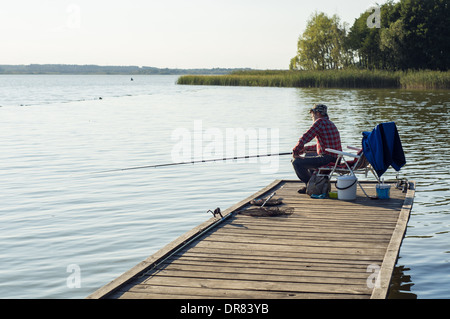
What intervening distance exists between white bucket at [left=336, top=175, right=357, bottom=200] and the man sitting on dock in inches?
15.6

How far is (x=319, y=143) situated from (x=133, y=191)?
3755 mm

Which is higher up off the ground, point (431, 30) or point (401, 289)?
point (431, 30)

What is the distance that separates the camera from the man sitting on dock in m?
8.57

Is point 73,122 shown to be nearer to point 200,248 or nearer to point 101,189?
point 101,189

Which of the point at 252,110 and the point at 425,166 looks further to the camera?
the point at 252,110

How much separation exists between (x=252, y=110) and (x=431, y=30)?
123 ft

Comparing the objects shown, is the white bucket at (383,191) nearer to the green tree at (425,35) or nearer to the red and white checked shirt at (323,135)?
the red and white checked shirt at (323,135)

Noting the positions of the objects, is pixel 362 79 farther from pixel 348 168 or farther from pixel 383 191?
pixel 348 168

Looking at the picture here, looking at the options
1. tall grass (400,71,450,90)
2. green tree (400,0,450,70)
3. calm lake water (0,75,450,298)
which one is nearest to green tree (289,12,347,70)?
green tree (400,0,450,70)

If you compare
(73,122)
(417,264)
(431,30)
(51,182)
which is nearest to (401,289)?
(417,264)

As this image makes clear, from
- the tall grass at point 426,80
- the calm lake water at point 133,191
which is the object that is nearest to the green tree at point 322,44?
the tall grass at point 426,80

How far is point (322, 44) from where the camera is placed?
80062 mm

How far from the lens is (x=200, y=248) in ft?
19.9

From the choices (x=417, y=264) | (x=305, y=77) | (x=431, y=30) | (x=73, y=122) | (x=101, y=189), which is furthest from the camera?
(x=431, y=30)
